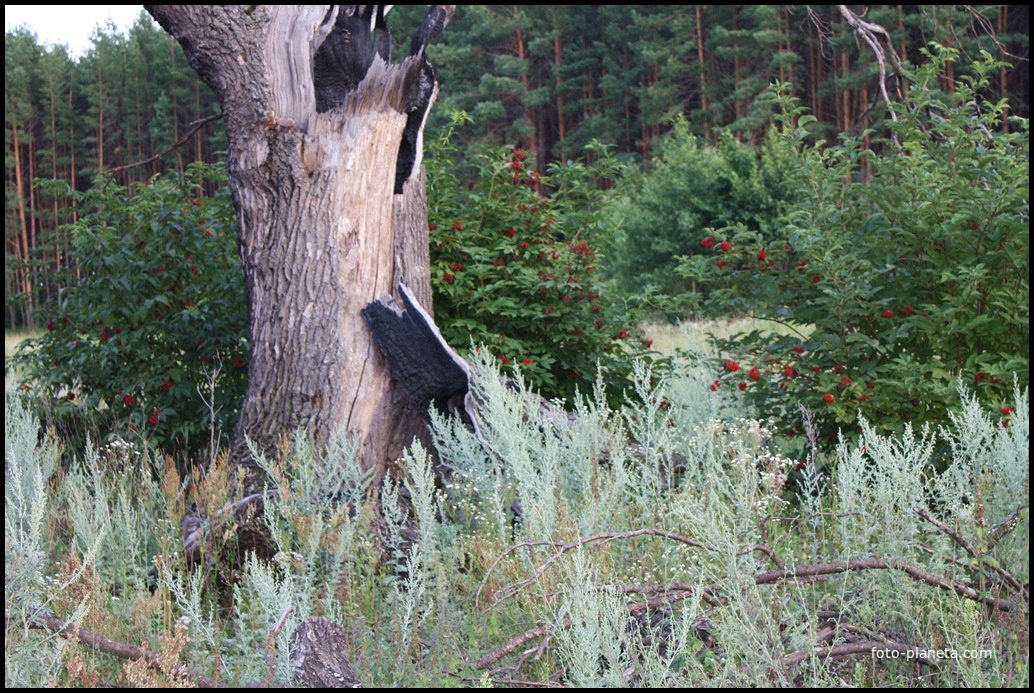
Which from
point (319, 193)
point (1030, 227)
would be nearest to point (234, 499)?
point (319, 193)

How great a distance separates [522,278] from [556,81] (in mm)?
29200

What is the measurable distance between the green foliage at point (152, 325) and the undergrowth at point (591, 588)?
2272mm

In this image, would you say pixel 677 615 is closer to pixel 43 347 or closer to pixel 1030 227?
pixel 1030 227

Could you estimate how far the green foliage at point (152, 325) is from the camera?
6.98 meters

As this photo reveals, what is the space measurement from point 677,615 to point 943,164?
11.7ft

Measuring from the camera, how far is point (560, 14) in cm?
3403

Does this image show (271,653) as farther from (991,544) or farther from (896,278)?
(896,278)

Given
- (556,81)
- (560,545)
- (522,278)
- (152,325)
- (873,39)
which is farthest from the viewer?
(556,81)

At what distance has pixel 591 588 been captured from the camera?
287 cm

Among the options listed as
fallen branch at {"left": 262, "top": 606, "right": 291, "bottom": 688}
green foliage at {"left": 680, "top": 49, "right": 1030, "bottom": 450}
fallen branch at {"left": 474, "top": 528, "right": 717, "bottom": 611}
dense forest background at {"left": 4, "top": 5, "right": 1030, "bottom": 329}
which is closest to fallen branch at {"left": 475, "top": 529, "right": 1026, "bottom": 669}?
fallen branch at {"left": 474, "top": 528, "right": 717, "bottom": 611}

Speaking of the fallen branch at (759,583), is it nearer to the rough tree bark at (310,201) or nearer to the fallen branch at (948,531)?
the fallen branch at (948,531)

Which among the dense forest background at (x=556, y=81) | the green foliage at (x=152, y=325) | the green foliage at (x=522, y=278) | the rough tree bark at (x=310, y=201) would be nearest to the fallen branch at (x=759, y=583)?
the rough tree bark at (x=310, y=201)

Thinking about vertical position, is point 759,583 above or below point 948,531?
below

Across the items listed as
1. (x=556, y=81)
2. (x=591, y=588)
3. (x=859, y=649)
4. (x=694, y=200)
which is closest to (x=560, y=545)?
(x=591, y=588)
